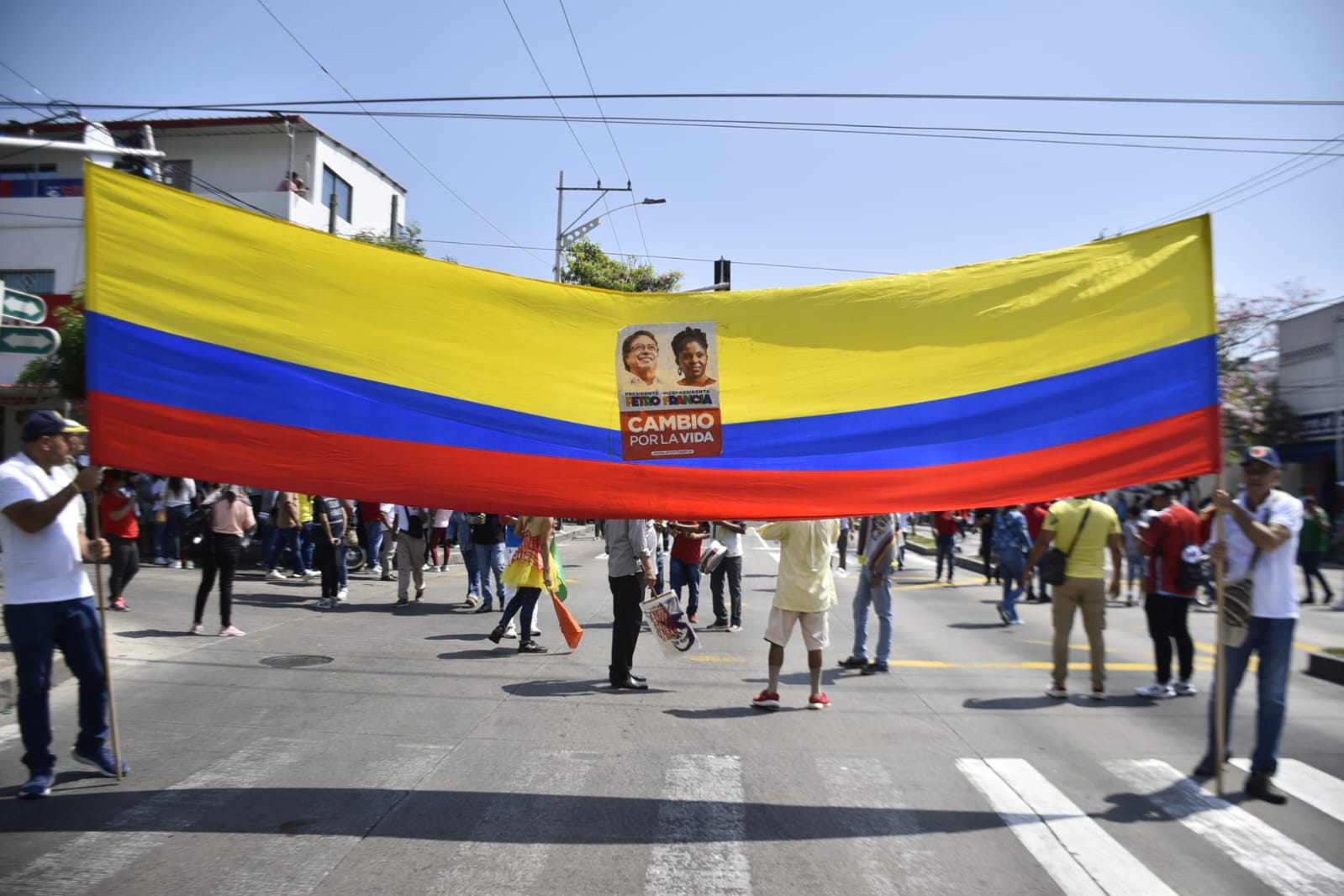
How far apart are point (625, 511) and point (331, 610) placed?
9.73 m

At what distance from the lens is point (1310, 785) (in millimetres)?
6352

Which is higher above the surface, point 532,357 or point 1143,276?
point 1143,276

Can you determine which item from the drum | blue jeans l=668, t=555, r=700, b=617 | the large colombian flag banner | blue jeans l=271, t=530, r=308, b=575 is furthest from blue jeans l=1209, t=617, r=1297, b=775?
blue jeans l=271, t=530, r=308, b=575

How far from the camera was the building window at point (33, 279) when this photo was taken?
30.7m

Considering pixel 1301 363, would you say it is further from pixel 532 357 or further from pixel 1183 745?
pixel 532 357

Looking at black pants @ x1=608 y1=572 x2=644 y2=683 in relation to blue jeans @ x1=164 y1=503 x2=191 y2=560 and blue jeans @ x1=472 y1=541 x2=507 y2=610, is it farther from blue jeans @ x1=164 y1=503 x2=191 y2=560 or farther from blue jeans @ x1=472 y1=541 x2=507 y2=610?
blue jeans @ x1=164 y1=503 x2=191 y2=560

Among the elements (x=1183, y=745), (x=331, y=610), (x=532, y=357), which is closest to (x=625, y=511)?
(x=532, y=357)

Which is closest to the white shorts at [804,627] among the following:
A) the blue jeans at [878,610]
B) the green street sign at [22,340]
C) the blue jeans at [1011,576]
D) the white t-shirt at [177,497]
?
the blue jeans at [878,610]

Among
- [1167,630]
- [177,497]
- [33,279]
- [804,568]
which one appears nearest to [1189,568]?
[1167,630]

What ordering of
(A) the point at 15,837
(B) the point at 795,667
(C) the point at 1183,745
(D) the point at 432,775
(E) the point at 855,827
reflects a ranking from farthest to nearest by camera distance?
(B) the point at 795,667, (C) the point at 1183,745, (D) the point at 432,775, (E) the point at 855,827, (A) the point at 15,837

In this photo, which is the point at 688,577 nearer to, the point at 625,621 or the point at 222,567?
the point at 625,621

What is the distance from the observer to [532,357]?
18.9ft

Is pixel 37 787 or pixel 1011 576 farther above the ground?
pixel 1011 576

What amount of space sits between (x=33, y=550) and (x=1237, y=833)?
6.74 meters
